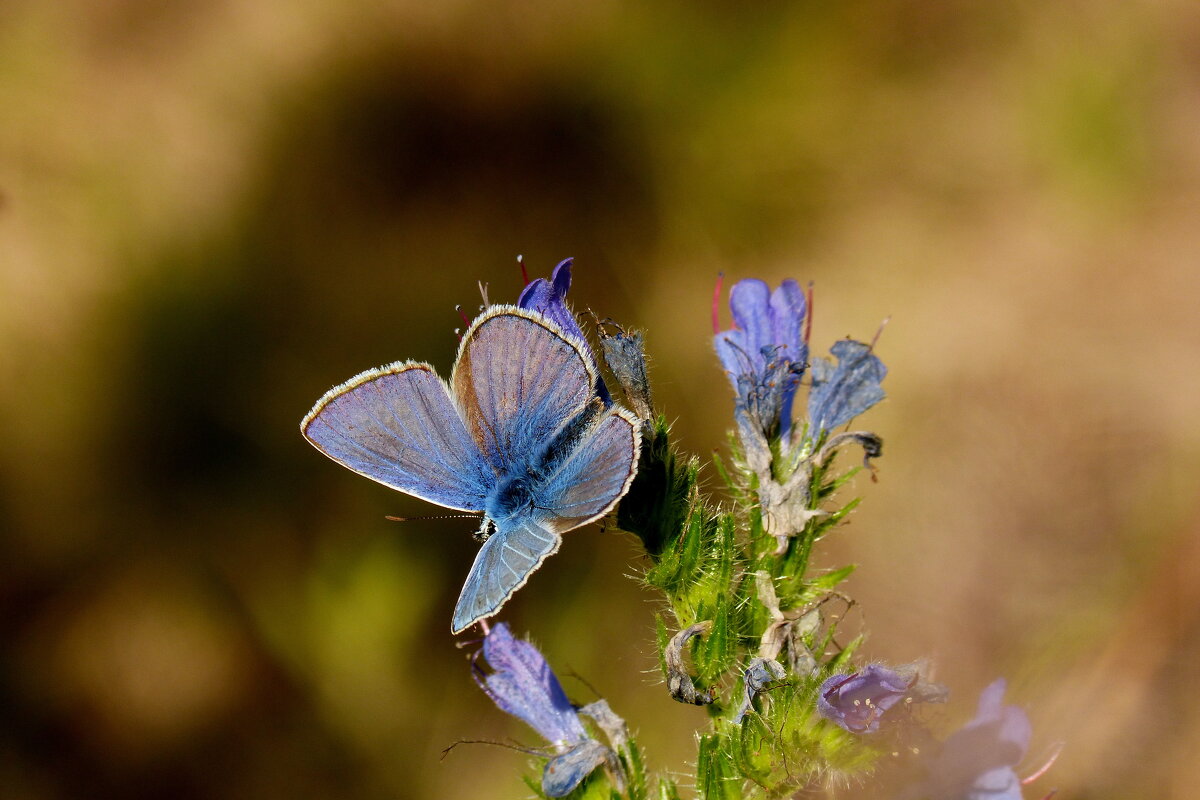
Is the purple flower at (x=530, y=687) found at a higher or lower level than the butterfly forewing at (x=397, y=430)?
lower

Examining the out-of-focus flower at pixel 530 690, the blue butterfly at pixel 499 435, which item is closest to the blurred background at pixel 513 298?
the out-of-focus flower at pixel 530 690

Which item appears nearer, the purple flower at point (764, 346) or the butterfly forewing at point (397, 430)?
the butterfly forewing at point (397, 430)

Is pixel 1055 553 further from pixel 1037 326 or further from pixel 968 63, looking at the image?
pixel 968 63

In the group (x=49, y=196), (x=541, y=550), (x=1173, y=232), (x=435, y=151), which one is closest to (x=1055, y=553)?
(x=1173, y=232)

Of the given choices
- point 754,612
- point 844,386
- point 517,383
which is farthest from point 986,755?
point 517,383

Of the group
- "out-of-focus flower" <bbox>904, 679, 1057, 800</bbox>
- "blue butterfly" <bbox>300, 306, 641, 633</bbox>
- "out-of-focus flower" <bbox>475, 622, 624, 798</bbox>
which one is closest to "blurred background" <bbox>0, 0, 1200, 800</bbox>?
"out-of-focus flower" <bbox>475, 622, 624, 798</bbox>

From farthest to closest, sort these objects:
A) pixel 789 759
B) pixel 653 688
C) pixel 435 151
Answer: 1. pixel 435 151
2. pixel 653 688
3. pixel 789 759

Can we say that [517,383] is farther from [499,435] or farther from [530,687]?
[530,687]

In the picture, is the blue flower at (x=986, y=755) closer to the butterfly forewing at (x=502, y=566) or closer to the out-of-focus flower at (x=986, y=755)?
the out-of-focus flower at (x=986, y=755)
